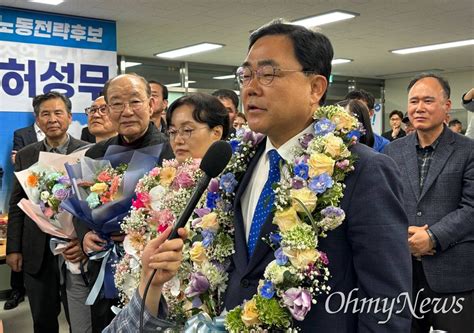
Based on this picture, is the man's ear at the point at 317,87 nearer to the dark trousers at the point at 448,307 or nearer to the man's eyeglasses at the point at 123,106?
the man's eyeglasses at the point at 123,106

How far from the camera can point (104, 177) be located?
2252mm

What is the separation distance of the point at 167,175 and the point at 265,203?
662 mm

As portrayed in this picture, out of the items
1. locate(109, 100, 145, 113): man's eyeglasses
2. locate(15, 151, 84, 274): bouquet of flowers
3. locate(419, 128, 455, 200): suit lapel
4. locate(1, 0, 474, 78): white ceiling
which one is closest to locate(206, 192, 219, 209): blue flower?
locate(109, 100, 145, 113): man's eyeglasses

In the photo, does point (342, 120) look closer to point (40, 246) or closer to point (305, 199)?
point (305, 199)

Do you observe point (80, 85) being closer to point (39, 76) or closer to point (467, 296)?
point (39, 76)

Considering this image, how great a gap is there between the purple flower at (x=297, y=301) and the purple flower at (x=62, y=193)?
147 cm

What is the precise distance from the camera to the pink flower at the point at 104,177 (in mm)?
2248

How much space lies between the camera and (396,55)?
10.3 metres

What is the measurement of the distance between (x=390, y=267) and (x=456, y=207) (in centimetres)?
148

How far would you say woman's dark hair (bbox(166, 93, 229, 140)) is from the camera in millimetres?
2148

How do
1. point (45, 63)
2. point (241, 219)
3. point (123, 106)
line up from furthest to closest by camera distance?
point (45, 63) < point (123, 106) < point (241, 219)

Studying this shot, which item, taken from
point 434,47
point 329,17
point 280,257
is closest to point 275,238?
point 280,257

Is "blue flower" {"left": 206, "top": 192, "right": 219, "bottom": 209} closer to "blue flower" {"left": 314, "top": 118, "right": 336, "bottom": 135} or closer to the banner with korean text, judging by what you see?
"blue flower" {"left": 314, "top": 118, "right": 336, "bottom": 135}

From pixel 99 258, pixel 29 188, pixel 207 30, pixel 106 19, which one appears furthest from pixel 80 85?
pixel 99 258
